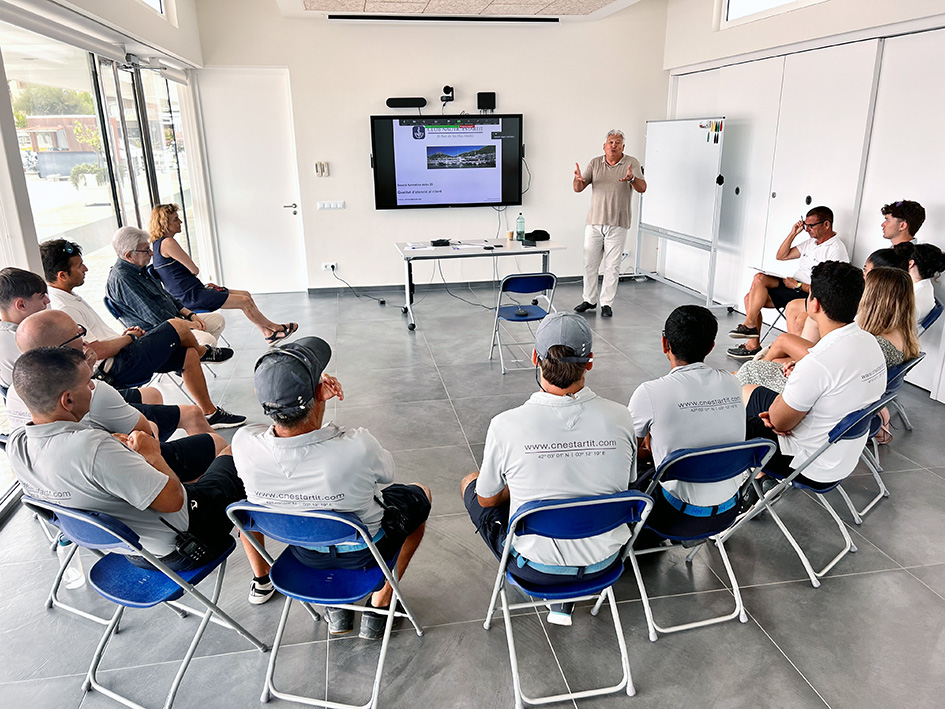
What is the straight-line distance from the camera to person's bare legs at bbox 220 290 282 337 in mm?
5449

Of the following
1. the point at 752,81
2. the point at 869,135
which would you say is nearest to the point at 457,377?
the point at 869,135

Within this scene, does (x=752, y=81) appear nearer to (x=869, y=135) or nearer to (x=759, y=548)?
(x=869, y=135)

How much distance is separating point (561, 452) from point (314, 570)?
35.8 inches

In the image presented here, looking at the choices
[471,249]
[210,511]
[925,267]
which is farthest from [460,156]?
[210,511]

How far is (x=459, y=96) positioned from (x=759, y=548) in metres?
6.33

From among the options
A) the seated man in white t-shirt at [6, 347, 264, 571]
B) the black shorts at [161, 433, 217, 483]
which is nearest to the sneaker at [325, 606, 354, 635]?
the seated man in white t-shirt at [6, 347, 264, 571]

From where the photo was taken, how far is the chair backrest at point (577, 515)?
188 centimetres

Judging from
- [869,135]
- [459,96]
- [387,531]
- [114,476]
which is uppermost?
[459,96]

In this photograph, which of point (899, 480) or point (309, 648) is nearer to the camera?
point (309, 648)

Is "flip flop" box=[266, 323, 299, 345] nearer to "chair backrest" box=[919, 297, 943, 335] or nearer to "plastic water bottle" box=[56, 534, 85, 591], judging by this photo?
"plastic water bottle" box=[56, 534, 85, 591]

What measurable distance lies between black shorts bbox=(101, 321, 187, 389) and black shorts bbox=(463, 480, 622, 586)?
219 cm

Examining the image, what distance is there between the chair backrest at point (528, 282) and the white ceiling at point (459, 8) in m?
3.09

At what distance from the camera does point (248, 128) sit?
768 cm

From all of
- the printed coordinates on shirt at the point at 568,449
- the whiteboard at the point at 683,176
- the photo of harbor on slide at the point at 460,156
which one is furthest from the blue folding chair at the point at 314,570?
the photo of harbor on slide at the point at 460,156
